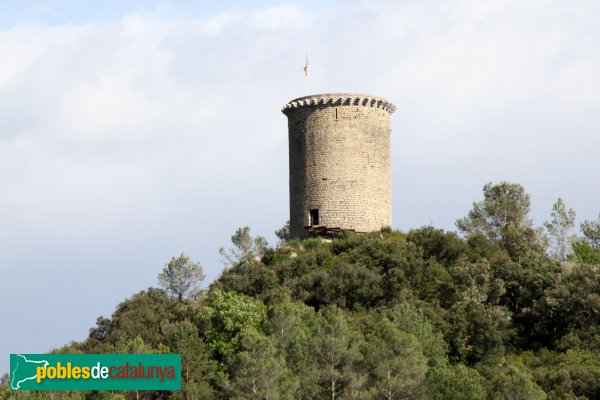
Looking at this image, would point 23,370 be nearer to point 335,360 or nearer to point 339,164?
point 335,360

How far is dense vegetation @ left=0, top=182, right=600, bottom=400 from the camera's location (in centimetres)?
3606

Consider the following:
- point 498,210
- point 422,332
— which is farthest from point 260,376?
point 498,210

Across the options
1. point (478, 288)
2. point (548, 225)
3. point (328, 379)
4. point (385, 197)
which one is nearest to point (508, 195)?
point (548, 225)

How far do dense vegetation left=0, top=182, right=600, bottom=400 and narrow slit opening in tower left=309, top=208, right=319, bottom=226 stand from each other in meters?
0.88

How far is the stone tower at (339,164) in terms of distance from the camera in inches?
2115

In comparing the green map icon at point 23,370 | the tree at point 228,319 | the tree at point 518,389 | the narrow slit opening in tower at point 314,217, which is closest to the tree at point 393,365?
the tree at point 518,389

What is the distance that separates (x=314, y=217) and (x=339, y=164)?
2.80 metres

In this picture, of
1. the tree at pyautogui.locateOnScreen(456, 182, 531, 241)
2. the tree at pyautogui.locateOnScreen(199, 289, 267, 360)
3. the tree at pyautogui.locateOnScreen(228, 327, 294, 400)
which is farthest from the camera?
the tree at pyautogui.locateOnScreen(456, 182, 531, 241)

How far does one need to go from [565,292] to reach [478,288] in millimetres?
3547

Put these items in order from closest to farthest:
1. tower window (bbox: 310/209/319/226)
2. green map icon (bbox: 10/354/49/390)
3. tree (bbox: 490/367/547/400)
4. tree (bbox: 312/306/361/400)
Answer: tree (bbox: 490/367/547/400) → tree (bbox: 312/306/361/400) → green map icon (bbox: 10/354/49/390) → tower window (bbox: 310/209/319/226)

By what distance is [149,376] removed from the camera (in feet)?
121

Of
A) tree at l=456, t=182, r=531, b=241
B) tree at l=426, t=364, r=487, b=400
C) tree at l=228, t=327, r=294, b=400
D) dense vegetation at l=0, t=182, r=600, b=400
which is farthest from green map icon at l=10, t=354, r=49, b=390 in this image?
tree at l=456, t=182, r=531, b=241

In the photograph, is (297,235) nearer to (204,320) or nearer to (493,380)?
(204,320)

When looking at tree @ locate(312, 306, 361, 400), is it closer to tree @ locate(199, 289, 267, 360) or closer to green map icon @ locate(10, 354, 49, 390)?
tree @ locate(199, 289, 267, 360)
